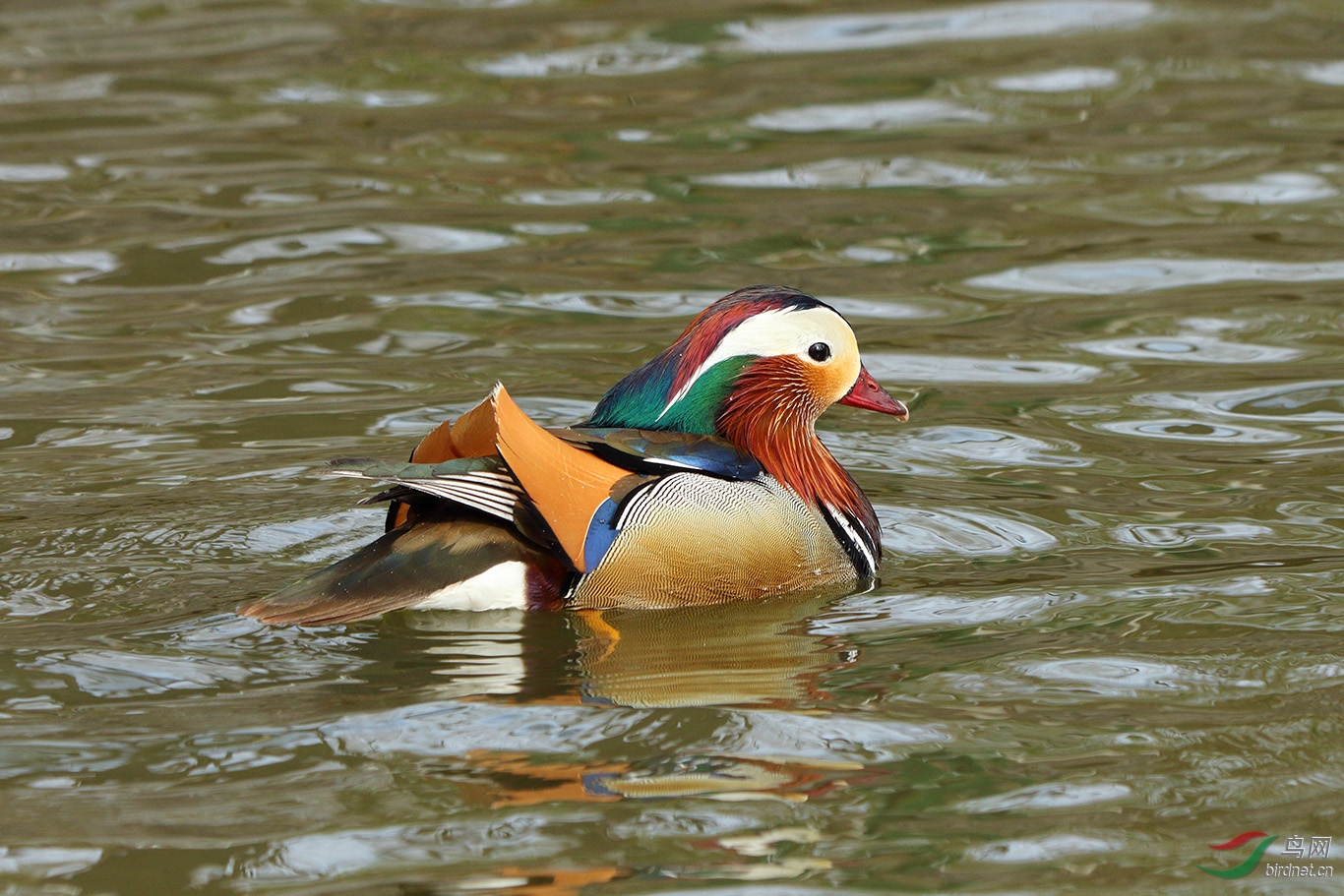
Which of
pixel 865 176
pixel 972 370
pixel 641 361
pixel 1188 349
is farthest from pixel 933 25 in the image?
pixel 641 361

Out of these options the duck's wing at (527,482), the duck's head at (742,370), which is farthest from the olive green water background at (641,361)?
the duck's head at (742,370)

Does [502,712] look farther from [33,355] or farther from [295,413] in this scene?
[33,355]

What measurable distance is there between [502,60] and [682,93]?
1308 millimetres

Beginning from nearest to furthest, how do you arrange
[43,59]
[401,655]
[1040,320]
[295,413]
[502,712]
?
[502,712] → [401,655] → [295,413] → [1040,320] → [43,59]

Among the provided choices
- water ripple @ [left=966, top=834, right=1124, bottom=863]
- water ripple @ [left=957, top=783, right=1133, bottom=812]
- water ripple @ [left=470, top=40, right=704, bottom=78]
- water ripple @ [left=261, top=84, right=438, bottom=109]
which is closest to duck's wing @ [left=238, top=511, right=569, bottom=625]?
water ripple @ [left=957, top=783, right=1133, bottom=812]

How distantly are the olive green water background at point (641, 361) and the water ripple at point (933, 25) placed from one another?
0.04m

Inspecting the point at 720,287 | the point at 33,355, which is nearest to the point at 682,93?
the point at 720,287

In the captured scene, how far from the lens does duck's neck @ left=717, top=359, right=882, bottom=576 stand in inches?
233

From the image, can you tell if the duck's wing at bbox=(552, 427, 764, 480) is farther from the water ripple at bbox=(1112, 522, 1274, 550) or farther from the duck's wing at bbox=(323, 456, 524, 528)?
the water ripple at bbox=(1112, 522, 1274, 550)

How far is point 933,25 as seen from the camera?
12.9m

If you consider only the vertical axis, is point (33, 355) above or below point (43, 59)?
below

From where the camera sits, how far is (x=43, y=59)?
12.7 m

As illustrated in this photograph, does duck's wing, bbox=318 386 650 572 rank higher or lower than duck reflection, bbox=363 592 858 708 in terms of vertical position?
higher

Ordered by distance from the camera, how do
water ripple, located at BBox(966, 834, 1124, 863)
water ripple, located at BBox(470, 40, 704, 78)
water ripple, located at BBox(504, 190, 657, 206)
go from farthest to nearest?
1. water ripple, located at BBox(470, 40, 704, 78)
2. water ripple, located at BBox(504, 190, 657, 206)
3. water ripple, located at BBox(966, 834, 1124, 863)
